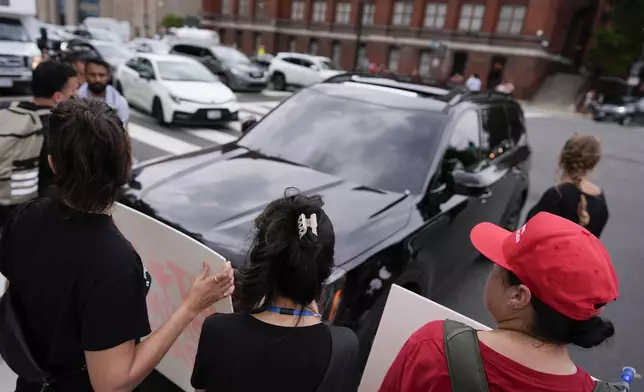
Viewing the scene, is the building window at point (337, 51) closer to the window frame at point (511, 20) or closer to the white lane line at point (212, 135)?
the window frame at point (511, 20)

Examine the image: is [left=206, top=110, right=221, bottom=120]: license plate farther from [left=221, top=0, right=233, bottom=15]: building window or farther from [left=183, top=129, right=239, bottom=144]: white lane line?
[left=221, top=0, right=233, bottom=15]: building window

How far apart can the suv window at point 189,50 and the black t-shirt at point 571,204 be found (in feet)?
61.8

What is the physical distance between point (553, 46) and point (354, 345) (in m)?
39.3

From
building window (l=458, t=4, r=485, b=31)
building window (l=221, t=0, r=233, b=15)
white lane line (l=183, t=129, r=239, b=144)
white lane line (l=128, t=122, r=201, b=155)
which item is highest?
building window (l=458, t=4, r=485, b=31)

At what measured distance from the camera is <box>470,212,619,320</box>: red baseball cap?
1.16 m

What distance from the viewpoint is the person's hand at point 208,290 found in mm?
1596

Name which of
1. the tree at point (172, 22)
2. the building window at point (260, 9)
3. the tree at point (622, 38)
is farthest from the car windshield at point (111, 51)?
the tree at point (172, 22)

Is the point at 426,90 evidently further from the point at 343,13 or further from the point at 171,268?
the point at 343,13

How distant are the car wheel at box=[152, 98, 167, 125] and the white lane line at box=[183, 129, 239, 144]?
62cm

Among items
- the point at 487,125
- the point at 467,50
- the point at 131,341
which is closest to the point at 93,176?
the point at 131,341

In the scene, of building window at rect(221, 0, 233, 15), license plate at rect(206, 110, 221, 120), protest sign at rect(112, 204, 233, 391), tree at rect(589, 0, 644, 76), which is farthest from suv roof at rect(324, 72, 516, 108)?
building window at rect(221, 0, 233, 15)

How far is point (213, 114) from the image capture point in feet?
35.1

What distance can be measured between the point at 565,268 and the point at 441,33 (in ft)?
126

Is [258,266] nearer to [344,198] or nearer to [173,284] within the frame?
[173,284]
